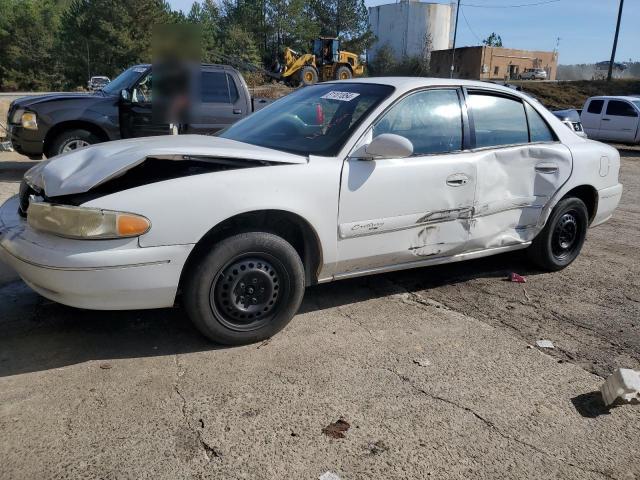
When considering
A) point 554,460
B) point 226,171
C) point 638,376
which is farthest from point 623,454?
point 226,171

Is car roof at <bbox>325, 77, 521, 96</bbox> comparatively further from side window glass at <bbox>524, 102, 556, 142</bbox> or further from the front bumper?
the front bumper

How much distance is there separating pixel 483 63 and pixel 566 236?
63.7m

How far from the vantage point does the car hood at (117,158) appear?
2.97 m

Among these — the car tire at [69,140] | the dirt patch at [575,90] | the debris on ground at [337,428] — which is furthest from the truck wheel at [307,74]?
the debris on ground at [337,428]

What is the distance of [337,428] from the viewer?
262cm

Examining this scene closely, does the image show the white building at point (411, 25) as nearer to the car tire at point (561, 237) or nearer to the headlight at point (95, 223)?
the car tire at point (561, 237)

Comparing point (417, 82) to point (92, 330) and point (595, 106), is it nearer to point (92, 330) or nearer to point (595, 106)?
point (92, 330)

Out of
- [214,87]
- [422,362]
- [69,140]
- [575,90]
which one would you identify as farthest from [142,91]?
[575,90]

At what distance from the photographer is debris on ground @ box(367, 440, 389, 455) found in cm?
246

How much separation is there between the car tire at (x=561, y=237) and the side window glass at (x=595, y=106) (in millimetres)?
15515

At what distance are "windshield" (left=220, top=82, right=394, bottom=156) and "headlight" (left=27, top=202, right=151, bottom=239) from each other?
47.8 inches

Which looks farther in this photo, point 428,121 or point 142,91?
point 142,91

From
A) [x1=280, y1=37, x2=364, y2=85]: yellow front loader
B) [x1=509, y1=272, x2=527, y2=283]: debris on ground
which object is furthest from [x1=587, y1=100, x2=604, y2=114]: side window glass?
[x1=280, y1=37, x2=364, y2=85]: yellow front loader

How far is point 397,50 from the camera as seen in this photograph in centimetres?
7700
